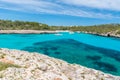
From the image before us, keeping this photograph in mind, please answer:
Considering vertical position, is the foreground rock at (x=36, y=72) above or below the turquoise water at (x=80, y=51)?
above

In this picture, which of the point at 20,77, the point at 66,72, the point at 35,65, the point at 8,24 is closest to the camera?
the point at 20,77

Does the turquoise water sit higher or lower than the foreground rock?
lower

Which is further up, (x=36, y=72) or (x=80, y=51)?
(x=36, y=72)

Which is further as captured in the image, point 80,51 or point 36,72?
point 80,51

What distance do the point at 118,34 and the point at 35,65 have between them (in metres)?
166

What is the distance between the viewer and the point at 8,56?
95.2 ft

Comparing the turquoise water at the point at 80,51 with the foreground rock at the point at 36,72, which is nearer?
the foreground rock at the point at 36,72

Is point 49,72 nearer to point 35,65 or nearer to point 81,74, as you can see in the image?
point 35,65

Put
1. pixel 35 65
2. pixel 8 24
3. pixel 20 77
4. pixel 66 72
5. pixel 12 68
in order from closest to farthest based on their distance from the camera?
pixel 20 77, pixel 12 68, pixel 35 65, pixel 66 72, pixel 8 24

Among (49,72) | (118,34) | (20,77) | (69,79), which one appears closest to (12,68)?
(20,77)

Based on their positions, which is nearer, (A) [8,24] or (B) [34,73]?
(B) [34,73]

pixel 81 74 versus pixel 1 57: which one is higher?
pixel 1 57

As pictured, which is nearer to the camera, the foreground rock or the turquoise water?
the foreground rock

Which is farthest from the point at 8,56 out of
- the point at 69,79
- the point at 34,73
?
the point at 69,79
